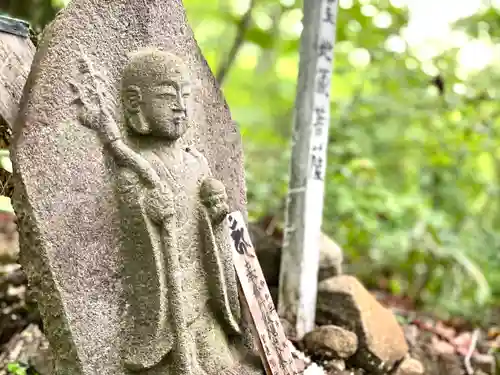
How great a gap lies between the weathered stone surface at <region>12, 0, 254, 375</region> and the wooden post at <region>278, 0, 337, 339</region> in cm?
96

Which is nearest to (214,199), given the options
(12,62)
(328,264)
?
(12,62)

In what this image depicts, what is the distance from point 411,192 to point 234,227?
3.74 meters

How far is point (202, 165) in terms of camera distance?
7.16 feet

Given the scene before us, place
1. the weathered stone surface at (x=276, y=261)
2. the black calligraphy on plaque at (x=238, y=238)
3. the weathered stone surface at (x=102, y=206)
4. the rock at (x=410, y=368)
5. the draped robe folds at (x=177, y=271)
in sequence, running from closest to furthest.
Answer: the weathered stone surface at (x=102, y=206)
the draped robe folds at (x=177, y=271)
the black calligraphy on plaque at (x=238, y=238)
the rock at (x=410, y=368)
the weathered stone surface at (x=276, y=261)

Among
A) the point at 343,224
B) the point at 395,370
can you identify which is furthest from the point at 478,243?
the point at 395,370

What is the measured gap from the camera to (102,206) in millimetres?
1901

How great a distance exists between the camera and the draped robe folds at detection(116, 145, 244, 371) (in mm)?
1890

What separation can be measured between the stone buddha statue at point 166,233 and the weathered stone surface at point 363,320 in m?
1.07

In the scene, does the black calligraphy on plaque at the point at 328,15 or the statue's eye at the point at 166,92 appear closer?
the statue's eye at the point at 166,92

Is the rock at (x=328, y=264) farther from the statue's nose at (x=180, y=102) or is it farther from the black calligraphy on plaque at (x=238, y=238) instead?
the statue's nose at (x=180, y=102)

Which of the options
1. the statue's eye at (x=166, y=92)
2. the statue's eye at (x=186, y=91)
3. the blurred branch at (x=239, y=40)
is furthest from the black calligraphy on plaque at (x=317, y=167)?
the blurred branch at (x=239, y=40)

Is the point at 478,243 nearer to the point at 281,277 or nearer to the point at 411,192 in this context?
the point at 411,192

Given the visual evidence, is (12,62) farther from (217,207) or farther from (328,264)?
(328,264)

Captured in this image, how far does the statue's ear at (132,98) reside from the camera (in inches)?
77.0
